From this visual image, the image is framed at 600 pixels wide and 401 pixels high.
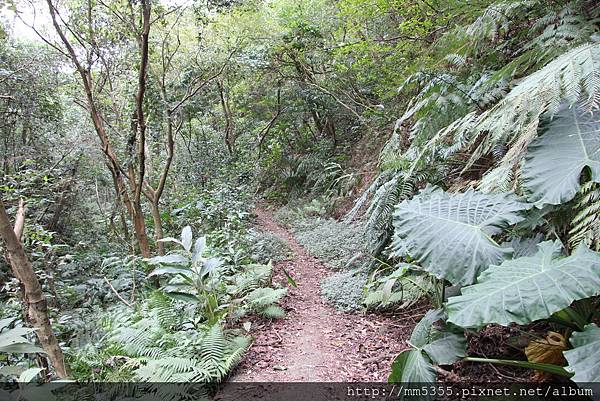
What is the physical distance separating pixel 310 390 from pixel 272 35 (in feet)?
25.9

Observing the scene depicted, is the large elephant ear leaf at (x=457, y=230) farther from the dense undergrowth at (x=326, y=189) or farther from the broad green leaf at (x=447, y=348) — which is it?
the broad green leaf at (x=447, y=348)

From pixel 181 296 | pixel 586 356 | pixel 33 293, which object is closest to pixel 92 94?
pixel 181 296

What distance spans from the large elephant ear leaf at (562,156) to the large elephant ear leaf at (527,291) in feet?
1.20

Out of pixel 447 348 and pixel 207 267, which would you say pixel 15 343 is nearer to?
pixel 207 267

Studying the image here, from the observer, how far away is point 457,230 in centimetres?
210

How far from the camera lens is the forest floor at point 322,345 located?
9.30ft

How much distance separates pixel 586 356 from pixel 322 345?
219cm

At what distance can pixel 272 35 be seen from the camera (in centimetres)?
855

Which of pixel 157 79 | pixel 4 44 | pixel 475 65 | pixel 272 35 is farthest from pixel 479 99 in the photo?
pixel 4 44

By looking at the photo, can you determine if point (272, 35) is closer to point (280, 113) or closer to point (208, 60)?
point (208, 60)

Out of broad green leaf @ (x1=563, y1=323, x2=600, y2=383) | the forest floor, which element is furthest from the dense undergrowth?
the forest floor

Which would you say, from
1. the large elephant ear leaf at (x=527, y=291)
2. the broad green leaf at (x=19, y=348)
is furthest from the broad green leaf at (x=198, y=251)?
the large elephant ear leaf at (x=527, y=291)

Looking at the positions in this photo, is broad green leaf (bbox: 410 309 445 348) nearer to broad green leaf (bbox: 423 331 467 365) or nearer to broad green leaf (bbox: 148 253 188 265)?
broad green leaf (bbox: 423 331 467 365)

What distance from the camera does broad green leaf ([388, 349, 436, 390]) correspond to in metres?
1.88
